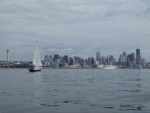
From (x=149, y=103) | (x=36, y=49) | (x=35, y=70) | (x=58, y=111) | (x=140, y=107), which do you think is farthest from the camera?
(x=36, y=49)

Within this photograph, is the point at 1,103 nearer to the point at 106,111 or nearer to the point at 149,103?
the point at 106,111

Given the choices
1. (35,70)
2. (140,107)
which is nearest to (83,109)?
(140,107)

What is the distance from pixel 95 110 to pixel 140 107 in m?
4.63

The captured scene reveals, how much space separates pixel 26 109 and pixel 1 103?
444cm

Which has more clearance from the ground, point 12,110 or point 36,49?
point 36,49

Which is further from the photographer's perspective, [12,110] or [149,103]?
[149,103]

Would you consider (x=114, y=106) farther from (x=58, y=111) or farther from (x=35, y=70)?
(x=35, y=70)

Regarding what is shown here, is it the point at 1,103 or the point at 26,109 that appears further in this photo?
the point at 1,103

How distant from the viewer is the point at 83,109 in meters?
26.1

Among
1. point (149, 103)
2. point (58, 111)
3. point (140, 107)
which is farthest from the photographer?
point (149, 103)

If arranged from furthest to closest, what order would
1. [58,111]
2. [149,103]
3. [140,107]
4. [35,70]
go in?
[35,70], [149,103], [140,107], [58,111]

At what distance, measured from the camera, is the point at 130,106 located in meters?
28.7

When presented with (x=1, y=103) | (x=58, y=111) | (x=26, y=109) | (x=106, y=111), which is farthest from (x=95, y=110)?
(x=1, y=103)

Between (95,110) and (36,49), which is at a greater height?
(36,49)
